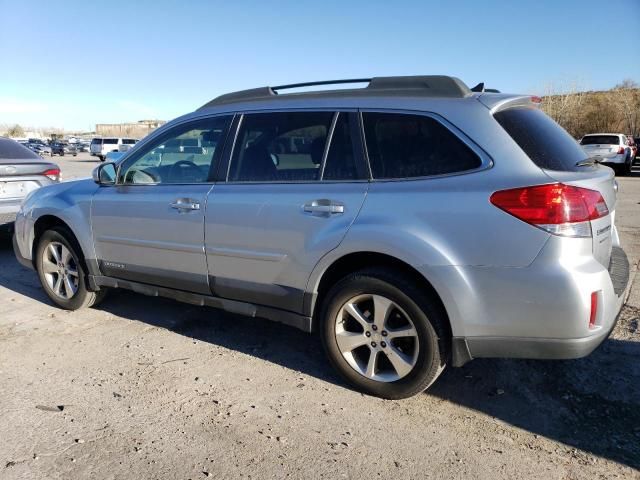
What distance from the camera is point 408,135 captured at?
3.01 metres

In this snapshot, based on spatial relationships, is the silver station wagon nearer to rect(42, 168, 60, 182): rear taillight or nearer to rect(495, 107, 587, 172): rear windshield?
rect(495, 107, 587, 172): rear windshield

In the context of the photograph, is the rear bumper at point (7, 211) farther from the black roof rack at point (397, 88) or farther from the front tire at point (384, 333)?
the front tire at point (384, 333)

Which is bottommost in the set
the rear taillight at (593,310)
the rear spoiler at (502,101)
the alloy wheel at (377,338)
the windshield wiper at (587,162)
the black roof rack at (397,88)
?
the alloy wheel at (377,338)

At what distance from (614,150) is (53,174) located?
19196mm

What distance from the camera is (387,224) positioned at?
2.89 metres

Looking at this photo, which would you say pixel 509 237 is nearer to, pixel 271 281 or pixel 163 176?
pixel 271 281

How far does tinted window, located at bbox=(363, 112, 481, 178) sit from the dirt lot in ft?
4.53

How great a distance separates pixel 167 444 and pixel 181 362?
1000 millimetres

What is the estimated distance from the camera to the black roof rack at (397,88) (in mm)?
3016

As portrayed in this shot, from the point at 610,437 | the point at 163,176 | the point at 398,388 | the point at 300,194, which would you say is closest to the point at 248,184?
the point at 300,194

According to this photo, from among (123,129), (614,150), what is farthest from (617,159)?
(123,129)

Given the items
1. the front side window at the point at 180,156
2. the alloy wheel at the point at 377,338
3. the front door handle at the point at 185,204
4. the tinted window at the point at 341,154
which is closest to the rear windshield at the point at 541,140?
the tinted window at the point at 341,154

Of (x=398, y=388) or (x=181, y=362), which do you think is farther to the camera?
(x=181, y=362)

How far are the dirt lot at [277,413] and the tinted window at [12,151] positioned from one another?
3.74 m
